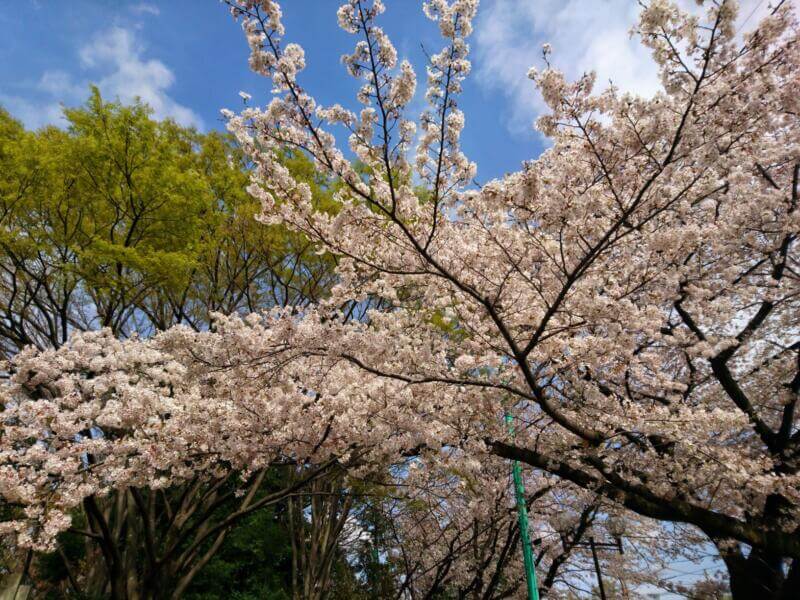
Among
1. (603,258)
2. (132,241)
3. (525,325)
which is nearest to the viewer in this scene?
(603,258)

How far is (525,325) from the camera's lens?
234 inches

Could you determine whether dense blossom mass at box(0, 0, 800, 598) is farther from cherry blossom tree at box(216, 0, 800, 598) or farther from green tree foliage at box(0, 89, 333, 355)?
green tree foliage at box(0, 89, 333, 355)

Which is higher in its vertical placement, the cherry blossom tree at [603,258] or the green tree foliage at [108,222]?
the green tree foliage at [108,222]

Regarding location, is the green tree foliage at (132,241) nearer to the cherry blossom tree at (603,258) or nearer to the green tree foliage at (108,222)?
the green tree foliage at (108,222)

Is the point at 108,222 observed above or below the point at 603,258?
above

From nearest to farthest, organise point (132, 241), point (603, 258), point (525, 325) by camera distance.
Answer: point (603, 258) < point (525, 325) < point (132, 241)

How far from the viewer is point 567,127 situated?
410cm

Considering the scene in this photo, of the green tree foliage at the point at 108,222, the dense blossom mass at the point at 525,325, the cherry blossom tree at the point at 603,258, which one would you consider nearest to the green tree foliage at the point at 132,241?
the green tree foliage at the point at 108,222

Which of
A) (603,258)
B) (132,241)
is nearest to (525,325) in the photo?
(603,258)

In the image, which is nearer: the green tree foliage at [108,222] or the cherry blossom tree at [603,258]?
the cherry blossom tree at [603,258]

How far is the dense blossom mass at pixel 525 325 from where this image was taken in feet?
12.4

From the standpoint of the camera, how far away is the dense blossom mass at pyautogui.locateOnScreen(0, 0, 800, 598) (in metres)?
3.78

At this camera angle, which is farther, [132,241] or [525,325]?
[132,241]

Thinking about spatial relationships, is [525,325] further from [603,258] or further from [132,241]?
[132,241]
